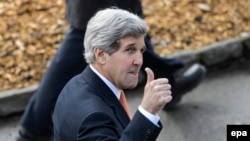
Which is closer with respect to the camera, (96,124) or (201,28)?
(96,124)

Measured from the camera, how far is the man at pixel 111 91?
2857 mm

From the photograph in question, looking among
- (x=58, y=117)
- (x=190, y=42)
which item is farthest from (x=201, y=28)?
(x=58, y=117)

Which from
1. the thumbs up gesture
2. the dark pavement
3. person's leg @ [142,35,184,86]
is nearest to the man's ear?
the thumbs up gesture

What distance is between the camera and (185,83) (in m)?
5.34

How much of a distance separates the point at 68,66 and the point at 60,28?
165 centimetres

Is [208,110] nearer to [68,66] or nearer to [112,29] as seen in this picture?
[68,66]

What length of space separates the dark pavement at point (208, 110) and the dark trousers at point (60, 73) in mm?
441

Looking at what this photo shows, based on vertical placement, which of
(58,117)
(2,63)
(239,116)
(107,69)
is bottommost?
(239,116)

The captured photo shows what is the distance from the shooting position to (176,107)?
561cm

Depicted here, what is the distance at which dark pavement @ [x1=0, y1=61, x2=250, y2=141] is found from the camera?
5.21 metres

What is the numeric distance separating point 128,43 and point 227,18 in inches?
149

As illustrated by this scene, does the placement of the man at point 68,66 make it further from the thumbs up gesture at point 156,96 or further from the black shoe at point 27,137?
the thumbs up gesture at point 156,96

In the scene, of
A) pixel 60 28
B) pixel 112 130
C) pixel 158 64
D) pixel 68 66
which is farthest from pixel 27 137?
pixel 112 130

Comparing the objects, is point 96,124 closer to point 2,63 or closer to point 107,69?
point 107,69
